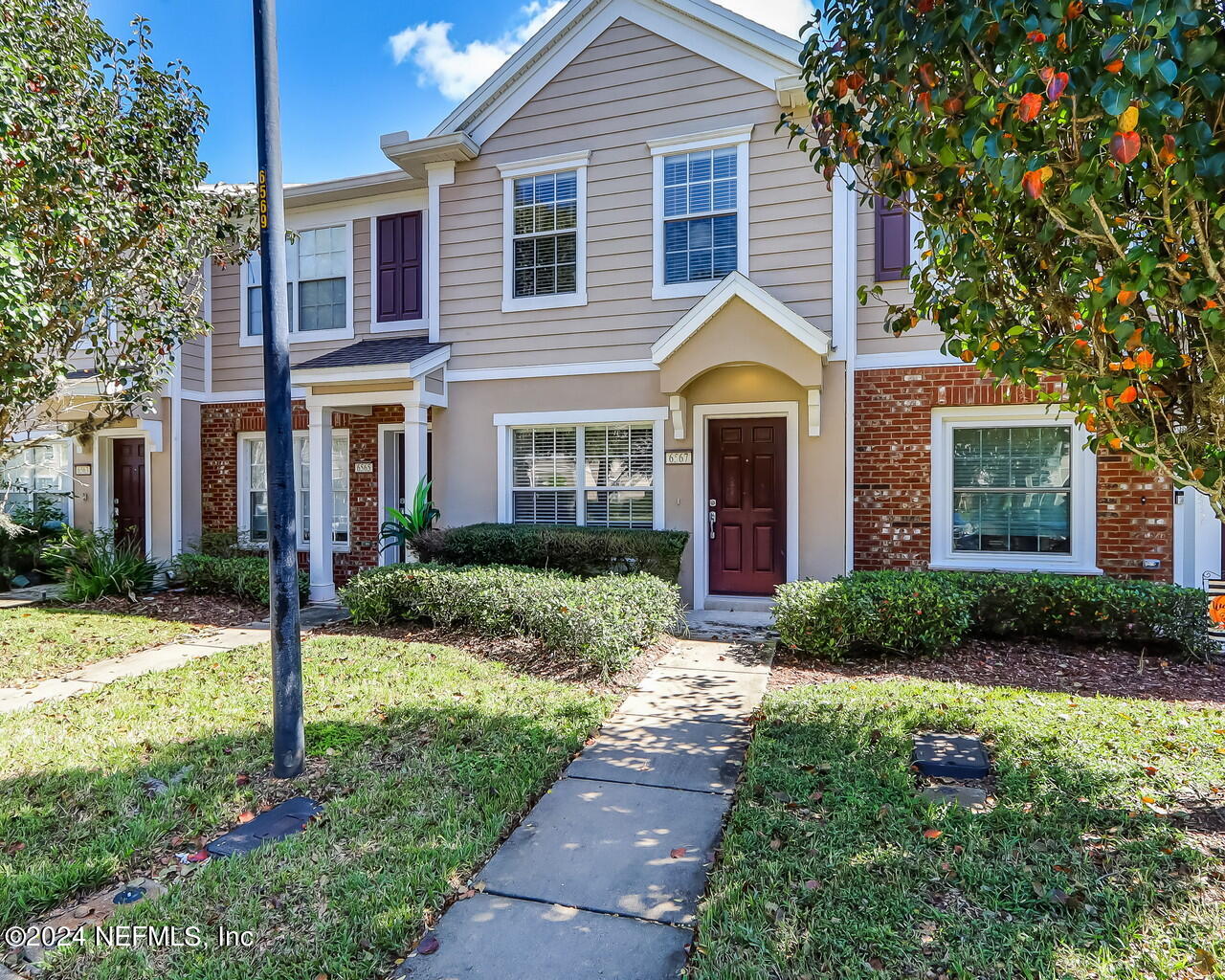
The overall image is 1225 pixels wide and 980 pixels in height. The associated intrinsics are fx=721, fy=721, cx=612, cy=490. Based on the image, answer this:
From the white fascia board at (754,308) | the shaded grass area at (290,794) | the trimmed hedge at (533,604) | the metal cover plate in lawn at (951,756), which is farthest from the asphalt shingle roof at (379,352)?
the metal cover plate in lawn at (951,756)

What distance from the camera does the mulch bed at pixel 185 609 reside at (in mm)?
8195

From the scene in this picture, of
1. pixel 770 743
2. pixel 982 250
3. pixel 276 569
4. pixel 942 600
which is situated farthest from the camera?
pixel 942 600

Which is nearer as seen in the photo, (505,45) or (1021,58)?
(1021,58)

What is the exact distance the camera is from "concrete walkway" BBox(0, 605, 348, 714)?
5493 millimetres

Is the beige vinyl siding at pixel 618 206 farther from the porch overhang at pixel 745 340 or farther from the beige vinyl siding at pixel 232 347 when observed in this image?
the beige vinyl siding at pixel 232 347

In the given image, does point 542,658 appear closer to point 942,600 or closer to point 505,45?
point 942,600

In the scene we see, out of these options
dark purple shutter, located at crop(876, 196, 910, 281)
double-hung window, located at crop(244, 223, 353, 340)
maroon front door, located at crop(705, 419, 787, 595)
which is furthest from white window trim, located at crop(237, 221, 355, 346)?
dark purple shutter, located at crop(876, 196, 910, 281)

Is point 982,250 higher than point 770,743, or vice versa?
point 982,250

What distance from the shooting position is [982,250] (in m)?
3.05

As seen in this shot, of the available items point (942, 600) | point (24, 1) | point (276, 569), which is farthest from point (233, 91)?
point (942, 600)

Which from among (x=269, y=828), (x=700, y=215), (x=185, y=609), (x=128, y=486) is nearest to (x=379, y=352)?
(x=185, y=609)

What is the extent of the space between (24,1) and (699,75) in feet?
20.3

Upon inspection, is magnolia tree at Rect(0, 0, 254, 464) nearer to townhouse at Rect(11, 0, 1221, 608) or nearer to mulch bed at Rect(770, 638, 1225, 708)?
townhouse at Rect(11, 0, 1221, 608)

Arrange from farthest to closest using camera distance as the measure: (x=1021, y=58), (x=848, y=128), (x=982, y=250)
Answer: (x=848, y=128)
(x=982, y=250)
(x=1021, y=58)
